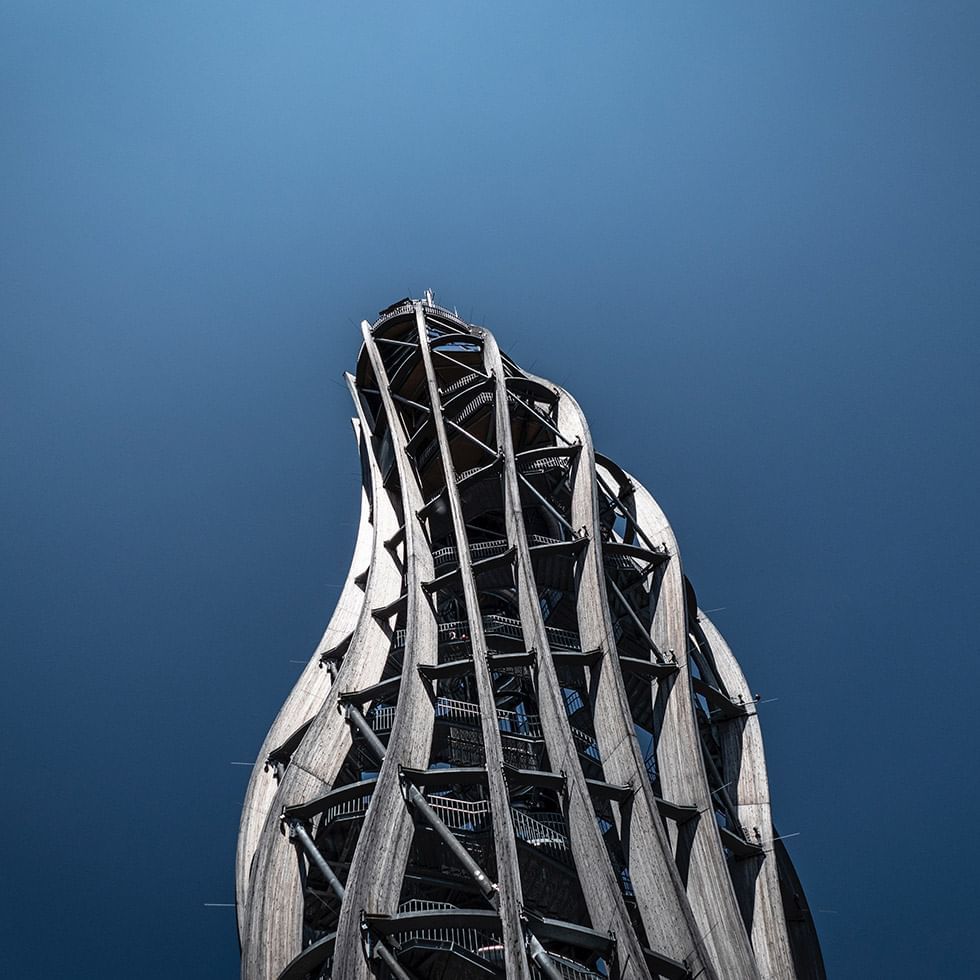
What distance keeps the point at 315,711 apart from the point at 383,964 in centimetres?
798

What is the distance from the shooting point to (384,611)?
18.7 meters

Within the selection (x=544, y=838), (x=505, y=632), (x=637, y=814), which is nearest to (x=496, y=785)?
(x=637, y=814)

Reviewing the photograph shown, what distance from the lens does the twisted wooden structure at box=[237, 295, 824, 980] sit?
39.5 ft

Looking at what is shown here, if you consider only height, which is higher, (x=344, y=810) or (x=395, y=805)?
(x=395, y=805)

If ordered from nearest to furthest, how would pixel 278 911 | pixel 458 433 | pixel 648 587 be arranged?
pixel 278 911 < pixel 648 587 < pixel 458 433

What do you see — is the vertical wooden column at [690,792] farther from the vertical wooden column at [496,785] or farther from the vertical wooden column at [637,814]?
the vertical wooden column at [496,785]

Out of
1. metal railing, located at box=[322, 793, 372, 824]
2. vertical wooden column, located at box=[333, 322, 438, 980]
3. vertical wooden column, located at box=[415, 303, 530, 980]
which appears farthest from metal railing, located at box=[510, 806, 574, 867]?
metal railing, located at box=[322, 793, 372, 824]

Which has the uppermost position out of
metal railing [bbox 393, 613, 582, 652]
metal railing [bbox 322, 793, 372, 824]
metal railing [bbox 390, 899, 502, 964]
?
metal railing [bbox 393, 613, 582, 652]

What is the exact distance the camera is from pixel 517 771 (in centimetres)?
1361

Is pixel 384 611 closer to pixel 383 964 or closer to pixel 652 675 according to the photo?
pixel 652 675

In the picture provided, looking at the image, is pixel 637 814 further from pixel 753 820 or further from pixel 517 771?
pixel 753 820

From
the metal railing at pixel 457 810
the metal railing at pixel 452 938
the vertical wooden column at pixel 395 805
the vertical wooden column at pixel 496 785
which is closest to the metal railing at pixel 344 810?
the metal railing at pixel 457 810

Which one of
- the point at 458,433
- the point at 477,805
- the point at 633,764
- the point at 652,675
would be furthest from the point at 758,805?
the point at 458,433

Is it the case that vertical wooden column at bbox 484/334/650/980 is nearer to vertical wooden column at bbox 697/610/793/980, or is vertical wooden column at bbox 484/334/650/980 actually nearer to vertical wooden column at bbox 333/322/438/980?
vertical wooden column at bbox 333/322/438/980
